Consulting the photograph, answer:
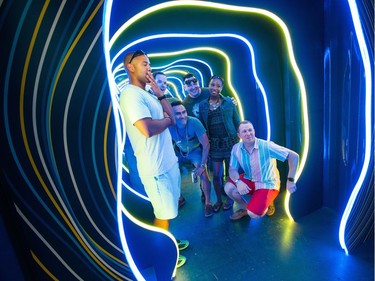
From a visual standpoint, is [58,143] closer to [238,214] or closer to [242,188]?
[242,188]

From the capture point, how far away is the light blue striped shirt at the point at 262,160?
2420 mm

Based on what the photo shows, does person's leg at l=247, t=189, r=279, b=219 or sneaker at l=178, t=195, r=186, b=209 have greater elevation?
person's leg at l=247, t=189, r=279, b=219

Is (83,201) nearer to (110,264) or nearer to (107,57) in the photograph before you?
(110,264)

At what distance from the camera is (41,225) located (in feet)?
3.56

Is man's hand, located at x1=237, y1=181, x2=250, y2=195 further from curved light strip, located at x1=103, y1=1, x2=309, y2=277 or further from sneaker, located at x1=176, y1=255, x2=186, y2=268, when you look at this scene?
sneaker, located at x1=176, y1=255, x2=186, y2=268

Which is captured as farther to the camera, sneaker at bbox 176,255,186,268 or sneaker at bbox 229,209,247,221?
sneaker at bbox 229,209,247,221

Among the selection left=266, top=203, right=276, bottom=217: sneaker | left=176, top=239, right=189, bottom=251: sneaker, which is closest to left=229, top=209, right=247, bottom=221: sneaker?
left=266, top=203, right=276, bottom=217: sneaker

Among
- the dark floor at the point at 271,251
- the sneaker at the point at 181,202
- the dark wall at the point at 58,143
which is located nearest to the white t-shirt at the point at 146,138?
the dark wall at the point at 58,143

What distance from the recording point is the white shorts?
1.86m

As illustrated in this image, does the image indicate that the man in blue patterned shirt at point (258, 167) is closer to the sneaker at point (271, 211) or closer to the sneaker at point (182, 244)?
the sneaker at point (271, 211)

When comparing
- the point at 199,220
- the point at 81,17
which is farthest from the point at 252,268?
the point at 81,17

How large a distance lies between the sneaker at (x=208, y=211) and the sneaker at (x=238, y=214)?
29 centimetres

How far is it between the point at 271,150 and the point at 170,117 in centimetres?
120

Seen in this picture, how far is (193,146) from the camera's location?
310cm
